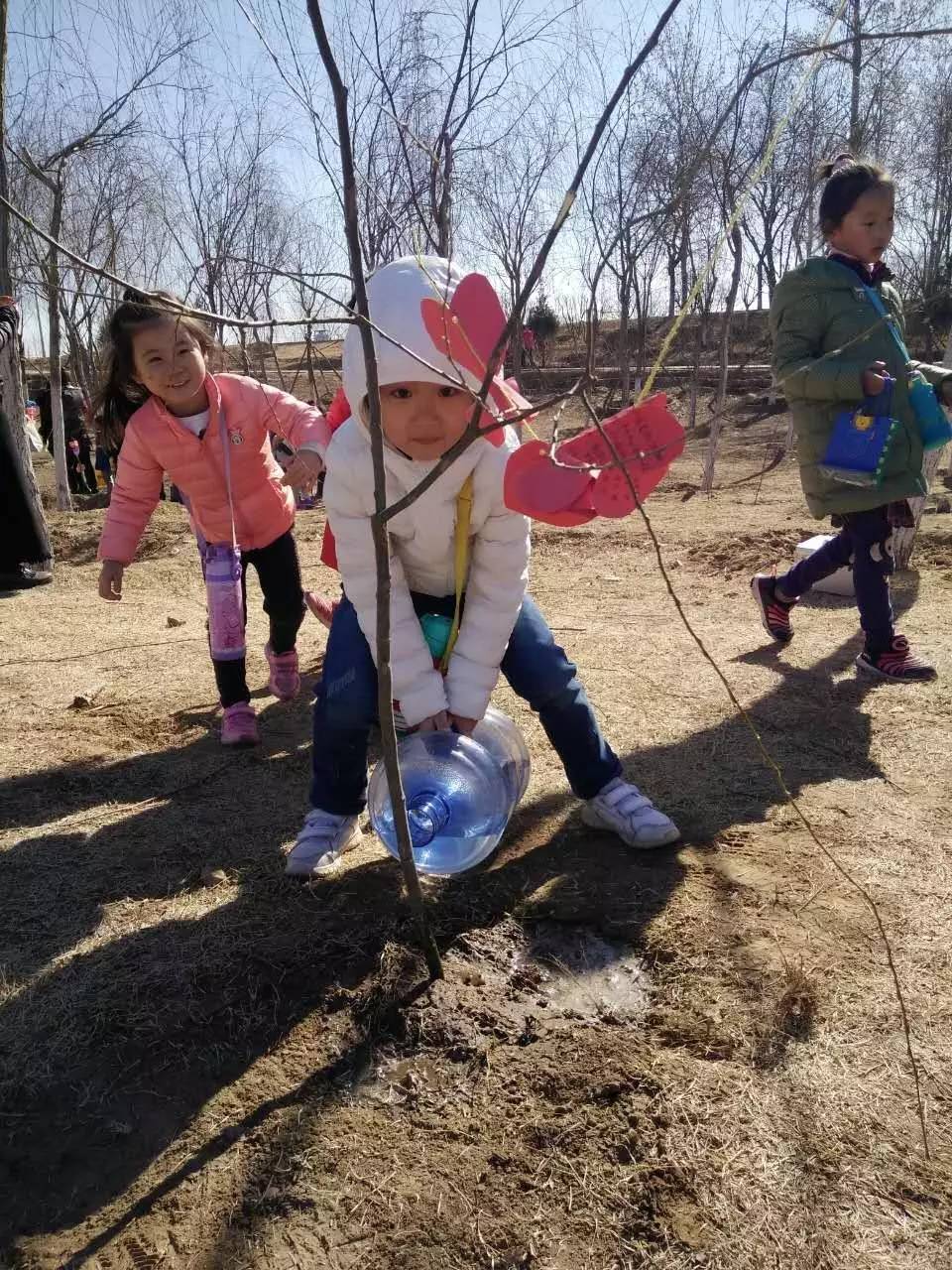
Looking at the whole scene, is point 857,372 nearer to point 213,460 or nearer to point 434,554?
point 434,554

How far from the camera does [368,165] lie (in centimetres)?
615

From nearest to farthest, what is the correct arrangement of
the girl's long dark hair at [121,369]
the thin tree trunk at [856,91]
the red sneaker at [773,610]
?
the girl's long dark hair at [121,369] < the red sneaker at [773,610] < the thin tree trunk at [856,91]

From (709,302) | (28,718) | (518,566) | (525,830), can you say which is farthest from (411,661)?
(709,302)

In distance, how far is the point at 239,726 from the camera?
2953 millimetres

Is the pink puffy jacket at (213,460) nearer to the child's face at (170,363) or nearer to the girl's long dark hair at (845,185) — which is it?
the child's face at (170,363)

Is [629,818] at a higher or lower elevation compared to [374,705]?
lower

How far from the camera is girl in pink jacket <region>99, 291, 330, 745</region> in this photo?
109 inches

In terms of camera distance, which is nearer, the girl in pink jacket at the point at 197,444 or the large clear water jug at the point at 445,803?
the large clear water jug at the point at 445,803

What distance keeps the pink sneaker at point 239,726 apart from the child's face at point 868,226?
247cm

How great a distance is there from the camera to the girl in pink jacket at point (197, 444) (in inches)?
109

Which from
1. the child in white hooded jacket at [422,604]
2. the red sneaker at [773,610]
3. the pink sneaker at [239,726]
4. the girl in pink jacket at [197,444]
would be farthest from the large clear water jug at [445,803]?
the red sneaker at [773,610]

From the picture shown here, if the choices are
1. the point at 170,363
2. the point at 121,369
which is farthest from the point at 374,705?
the point at 121,369

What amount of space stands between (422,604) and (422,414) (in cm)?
51

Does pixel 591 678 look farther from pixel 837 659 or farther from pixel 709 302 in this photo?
pixel 709 302
